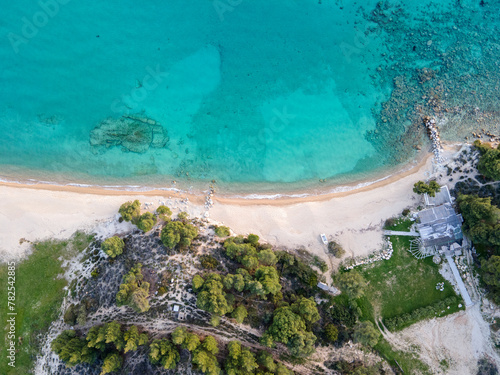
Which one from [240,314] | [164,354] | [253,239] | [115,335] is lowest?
[164,354]

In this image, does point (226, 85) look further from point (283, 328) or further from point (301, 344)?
point (301, 344)

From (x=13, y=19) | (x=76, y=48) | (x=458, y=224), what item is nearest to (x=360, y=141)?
(x=458, y=224)

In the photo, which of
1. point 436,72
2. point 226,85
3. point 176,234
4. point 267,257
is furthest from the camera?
point 226,85

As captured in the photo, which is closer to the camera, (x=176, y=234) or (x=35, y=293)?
(x=176, y=234)

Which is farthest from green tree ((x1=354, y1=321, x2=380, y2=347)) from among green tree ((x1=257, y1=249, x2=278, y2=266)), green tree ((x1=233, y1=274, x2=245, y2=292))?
green tree ((x1=233, y1=274, x2=245, y2=292))

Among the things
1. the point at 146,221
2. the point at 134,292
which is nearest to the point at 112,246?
the point at 146,221

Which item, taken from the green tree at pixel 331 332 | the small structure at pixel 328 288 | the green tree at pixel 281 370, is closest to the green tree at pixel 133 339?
the green tree at pixel 281 370

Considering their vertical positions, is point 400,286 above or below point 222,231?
below

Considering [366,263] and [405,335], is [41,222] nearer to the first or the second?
[366,263]
